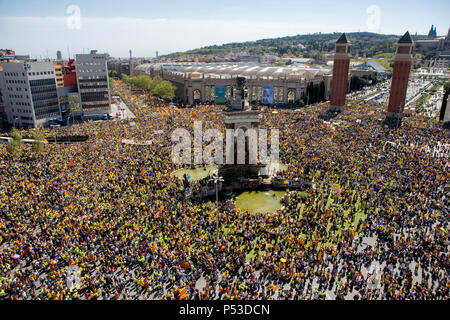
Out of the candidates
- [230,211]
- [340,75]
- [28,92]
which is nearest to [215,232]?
[230,211]

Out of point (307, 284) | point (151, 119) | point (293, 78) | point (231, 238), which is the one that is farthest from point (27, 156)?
point (293, 78)

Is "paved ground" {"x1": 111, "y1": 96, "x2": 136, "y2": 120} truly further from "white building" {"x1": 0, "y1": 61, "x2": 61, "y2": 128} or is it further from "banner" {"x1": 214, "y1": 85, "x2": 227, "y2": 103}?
"banner" {"x1": 214, "y1": 85, "x2": 227, "y2": 103}

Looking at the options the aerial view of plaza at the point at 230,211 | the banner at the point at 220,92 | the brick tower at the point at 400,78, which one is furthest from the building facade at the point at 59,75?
the brick tower at the point at 400,78

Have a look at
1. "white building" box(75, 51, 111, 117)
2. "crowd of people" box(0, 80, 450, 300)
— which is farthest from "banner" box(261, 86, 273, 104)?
"crowd of people" box(0, 80, 450, 300)

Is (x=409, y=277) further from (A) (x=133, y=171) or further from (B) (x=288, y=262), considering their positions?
(A) (x=133, y=171)

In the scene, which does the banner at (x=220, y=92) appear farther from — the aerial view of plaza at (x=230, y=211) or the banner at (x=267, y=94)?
the aerial view of plaza at (x=230, y=211)
